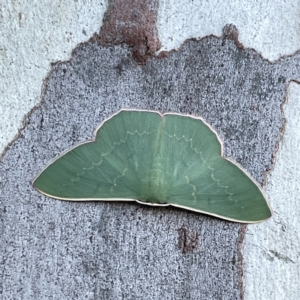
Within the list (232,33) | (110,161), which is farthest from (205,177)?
(232,33)

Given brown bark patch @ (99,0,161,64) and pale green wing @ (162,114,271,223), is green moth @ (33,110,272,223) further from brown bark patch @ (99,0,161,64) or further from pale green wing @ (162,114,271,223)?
brown bark patch @ (99,0,161,64)

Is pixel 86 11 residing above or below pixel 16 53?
above

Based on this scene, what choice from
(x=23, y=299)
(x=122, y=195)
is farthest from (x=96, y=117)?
(x=23, y=299)

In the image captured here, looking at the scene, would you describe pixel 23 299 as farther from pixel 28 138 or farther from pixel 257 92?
pixel 257 92

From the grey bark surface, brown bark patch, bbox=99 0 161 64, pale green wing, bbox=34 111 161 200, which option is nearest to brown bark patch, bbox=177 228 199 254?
the grey bark surface

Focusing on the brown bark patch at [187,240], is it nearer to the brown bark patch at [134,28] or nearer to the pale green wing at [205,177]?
the pale green wing at [205,177]

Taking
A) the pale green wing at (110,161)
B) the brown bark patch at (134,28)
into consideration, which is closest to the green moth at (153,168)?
the pale green wing at (110,161)
